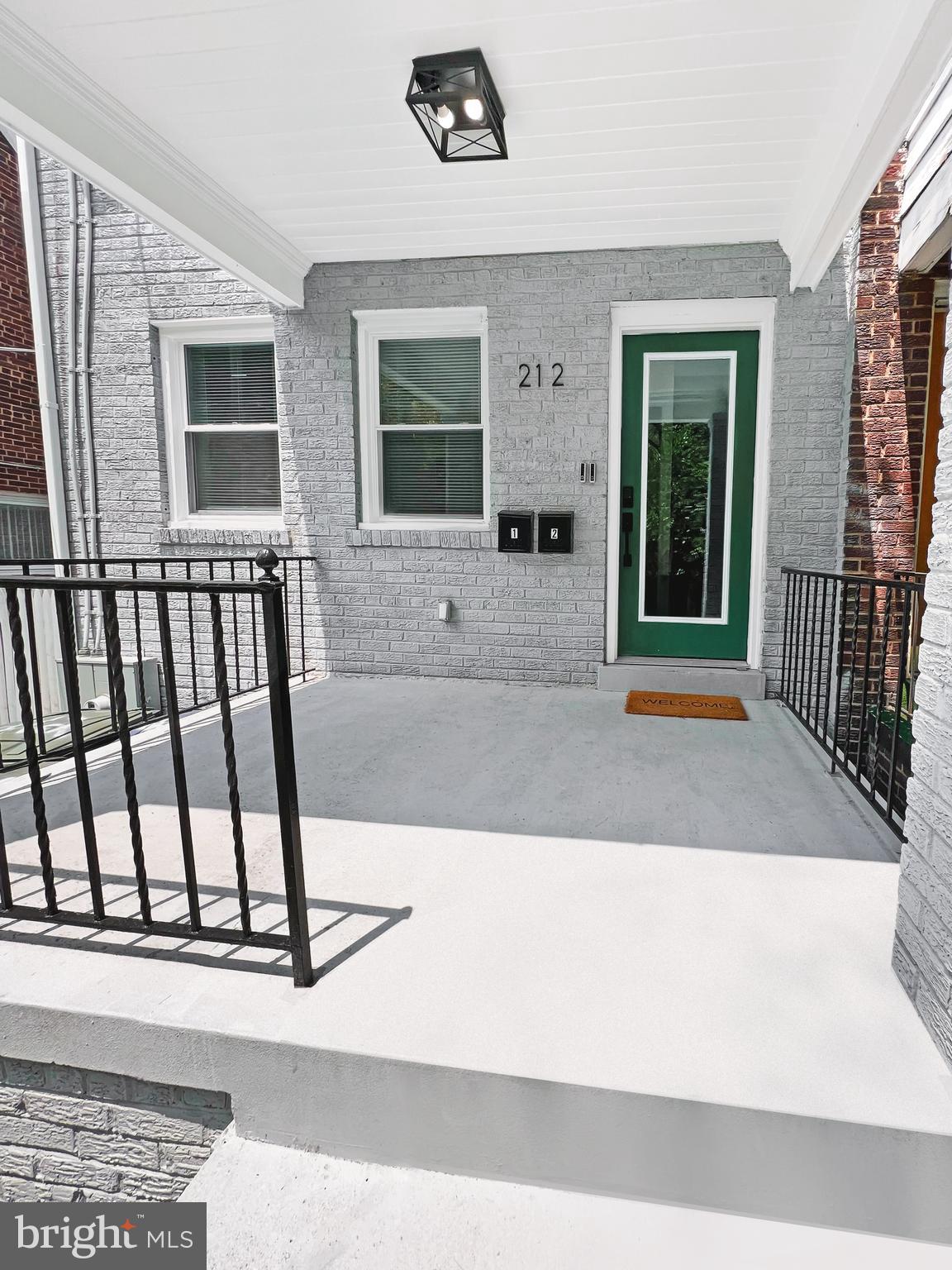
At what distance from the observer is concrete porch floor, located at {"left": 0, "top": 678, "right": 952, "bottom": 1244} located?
3.95 ft

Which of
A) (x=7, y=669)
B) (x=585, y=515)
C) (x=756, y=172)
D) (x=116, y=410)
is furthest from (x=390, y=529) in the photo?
(x=7, y=669)

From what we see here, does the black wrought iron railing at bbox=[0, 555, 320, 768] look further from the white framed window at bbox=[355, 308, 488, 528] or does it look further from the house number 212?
the house number 212

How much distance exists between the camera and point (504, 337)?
13.7 feet

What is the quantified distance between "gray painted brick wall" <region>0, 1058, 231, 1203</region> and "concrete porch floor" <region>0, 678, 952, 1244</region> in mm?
89

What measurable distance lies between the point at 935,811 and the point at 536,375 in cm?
338

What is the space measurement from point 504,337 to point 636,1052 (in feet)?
12.5

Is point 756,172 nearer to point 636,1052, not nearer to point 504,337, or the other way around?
point 504,337

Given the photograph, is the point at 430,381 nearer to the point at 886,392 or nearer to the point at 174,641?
the point at 174,641

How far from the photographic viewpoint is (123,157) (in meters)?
2.89

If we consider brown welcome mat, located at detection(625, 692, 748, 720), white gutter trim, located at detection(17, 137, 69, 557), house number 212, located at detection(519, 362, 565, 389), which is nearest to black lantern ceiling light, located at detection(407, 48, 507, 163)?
house number 212, located at detection(519, 362, 565, 389)

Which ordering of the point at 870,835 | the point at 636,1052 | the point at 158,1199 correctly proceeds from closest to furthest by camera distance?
the point at 636,1052, the point at 158,1199, the point at 870,835

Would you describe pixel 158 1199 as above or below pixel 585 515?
below

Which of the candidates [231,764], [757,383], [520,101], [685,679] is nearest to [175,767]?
[231,764]

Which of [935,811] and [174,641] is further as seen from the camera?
[174,641]
